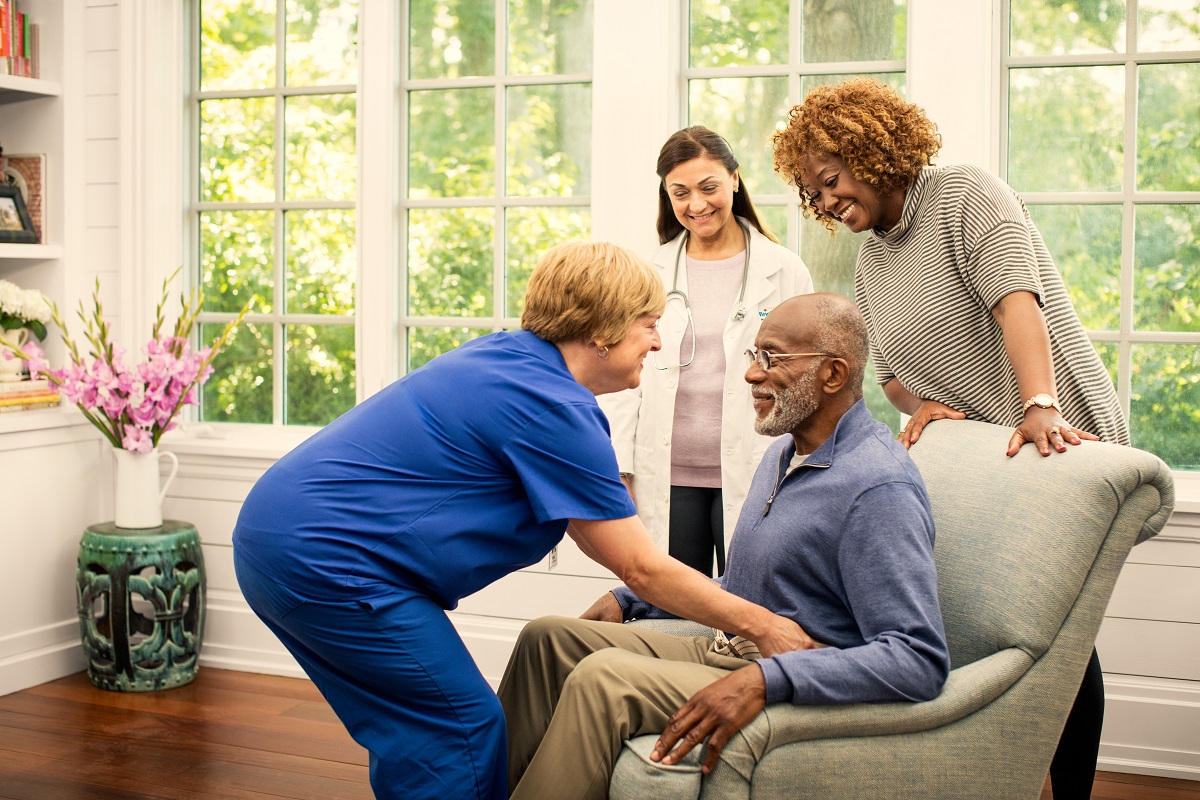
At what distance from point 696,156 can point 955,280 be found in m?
0.83

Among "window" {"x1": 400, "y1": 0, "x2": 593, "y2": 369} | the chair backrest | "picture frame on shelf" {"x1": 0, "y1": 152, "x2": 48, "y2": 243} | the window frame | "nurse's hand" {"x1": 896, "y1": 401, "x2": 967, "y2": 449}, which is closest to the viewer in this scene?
the chair backrest

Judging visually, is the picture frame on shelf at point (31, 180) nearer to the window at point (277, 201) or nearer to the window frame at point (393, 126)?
the window frame at point (393, 126)

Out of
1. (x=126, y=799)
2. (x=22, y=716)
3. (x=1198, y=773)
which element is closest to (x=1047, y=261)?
(x=1198, y=773)

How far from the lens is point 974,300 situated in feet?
6.79

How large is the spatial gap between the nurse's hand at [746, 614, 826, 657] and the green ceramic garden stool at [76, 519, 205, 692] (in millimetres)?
2420

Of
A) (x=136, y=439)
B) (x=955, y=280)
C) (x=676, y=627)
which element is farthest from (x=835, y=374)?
(x=136, y=439)

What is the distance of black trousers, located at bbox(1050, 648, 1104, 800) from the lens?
6.49ft

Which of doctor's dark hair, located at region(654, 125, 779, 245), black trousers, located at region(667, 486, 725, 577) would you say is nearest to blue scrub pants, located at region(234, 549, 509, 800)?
black trousers, located at region(667, 486, 725, 577)

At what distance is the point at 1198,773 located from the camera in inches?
114

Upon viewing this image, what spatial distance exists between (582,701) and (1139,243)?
7.60 feet

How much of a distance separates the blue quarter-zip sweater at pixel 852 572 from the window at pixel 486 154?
194 centimetres

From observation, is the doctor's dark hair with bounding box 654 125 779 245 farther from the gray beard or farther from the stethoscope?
the gray beard

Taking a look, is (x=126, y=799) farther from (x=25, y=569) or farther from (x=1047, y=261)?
(x=1047, y=261)

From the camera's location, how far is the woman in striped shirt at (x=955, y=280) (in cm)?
198
